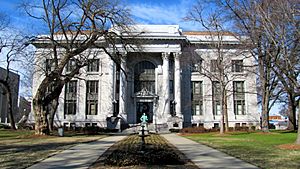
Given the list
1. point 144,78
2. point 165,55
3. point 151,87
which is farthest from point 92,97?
point 165,55

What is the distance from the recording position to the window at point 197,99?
52625 millimetres

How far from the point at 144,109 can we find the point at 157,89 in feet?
13.4

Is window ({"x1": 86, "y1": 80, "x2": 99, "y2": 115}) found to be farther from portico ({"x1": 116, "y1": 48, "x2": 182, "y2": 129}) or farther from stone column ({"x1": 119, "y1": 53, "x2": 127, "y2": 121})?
stone column ({"x1": 119, "y1": 53, "x2": 127, "y2": 121})

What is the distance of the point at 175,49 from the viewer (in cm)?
4944

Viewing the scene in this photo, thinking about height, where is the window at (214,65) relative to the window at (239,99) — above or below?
above

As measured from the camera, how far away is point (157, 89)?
166 ft

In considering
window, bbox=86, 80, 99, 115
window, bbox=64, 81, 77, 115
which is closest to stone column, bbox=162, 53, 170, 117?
window, bbox=86, 80, 99, 115

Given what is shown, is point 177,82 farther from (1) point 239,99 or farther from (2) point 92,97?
(2) point 92,97

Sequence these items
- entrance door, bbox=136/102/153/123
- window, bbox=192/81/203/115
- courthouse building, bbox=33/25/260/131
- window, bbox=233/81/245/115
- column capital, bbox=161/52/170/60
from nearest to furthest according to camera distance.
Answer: courthouse building, bbox=33/25/260/131 < column capital, bbox=161/52/170/60 < entrance door, bbox=136/102/153/123 < window, bbox=192/81/203/115 < window, bbox=233/81/245/115

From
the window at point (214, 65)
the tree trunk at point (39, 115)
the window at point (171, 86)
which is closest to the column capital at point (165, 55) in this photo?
the window at point (171, 86)

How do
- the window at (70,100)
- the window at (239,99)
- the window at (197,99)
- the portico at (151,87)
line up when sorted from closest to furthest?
the portico at (151,87) → the window at (70,100) → the window at (197,99) → the window at (239,99)

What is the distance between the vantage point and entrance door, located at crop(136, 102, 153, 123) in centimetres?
5059

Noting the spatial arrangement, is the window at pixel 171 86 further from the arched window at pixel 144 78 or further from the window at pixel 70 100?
the window at pixel 70 100

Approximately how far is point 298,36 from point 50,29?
66.3ft
